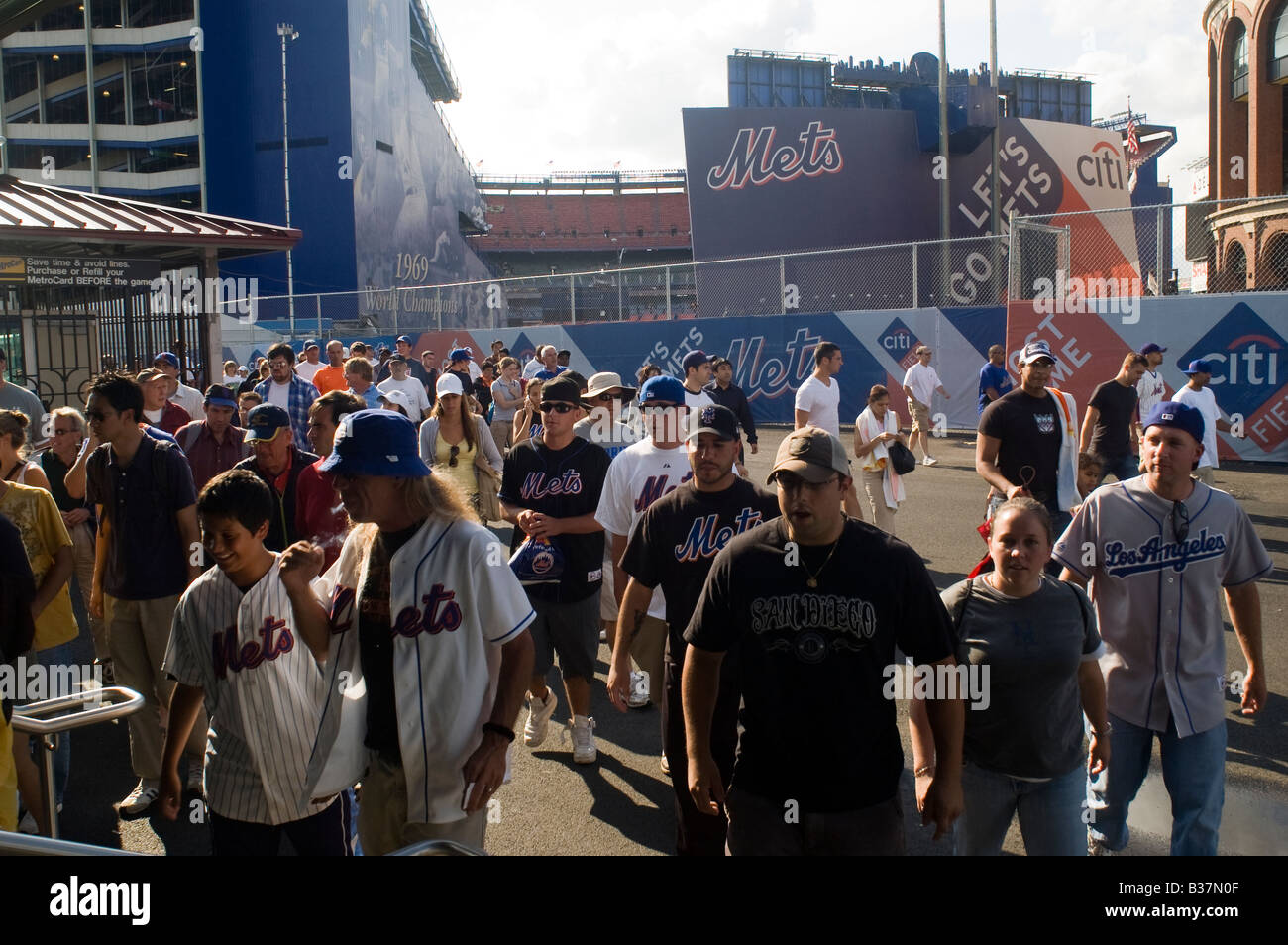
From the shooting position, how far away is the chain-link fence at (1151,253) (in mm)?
16969

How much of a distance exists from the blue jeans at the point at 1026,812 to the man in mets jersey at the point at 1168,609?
0.64 meters

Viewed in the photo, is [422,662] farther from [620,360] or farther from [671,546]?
[620,360]

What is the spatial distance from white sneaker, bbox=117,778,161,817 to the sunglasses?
4.76 metres

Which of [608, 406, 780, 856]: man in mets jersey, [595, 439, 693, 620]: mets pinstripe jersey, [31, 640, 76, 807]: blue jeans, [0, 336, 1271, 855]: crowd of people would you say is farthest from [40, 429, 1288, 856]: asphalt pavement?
[595, 439, 693, 620]: mets pinstripe jersey

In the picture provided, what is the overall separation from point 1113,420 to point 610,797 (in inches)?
274

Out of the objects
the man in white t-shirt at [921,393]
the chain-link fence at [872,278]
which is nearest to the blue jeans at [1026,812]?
the man in white t-shirt at [921,393]

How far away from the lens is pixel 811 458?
308 centimetres

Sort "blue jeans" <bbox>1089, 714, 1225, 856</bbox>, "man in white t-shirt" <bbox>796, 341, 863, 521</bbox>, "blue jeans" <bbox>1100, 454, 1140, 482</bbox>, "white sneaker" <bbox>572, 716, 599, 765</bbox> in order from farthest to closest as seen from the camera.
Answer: "blue jeans" <bbox>1100, 454, 1140, 482</bbox>, "man in white t-shirt" <bbox>796, 341, 863, 521</bbox>, "white sneaker" <bbox>572, 716, 599, 765</bbox>, "blue jeans" <bbox>1089, 714, 1225, 856</bbox>

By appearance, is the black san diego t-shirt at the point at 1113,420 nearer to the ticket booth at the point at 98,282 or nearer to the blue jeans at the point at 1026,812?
the blue jeans at the point at 1026,812

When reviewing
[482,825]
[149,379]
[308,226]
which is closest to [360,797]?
[482,825]

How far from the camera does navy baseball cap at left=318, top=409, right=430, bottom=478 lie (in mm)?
3000

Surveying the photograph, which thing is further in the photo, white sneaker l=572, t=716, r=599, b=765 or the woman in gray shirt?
white sneaker l=572, t=716, r=599, b=765

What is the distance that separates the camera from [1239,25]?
112 feet

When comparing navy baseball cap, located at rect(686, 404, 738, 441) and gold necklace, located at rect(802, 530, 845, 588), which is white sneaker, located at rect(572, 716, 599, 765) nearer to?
navy baseball cap, located at rect(686, 404, 738, 441)
